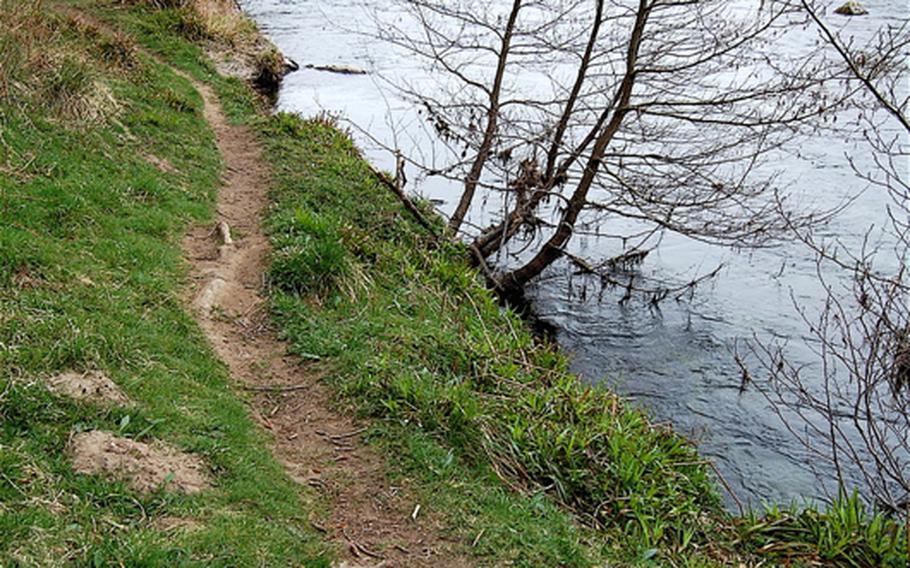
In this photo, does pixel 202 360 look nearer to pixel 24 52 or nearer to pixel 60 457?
pixel 60 457

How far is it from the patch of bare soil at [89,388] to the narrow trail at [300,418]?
3.42 ft

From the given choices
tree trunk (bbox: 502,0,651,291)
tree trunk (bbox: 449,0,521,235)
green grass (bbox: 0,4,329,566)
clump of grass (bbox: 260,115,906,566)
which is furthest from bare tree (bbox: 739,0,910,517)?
green grass (bbox: 0,4,329,566)

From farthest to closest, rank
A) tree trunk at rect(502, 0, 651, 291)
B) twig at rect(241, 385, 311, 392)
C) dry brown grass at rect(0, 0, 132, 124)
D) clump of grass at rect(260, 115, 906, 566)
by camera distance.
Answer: tree trunk at rect(502, 0, 651, 291) < dry brown grass at rect(0, 0, 132, 124) < twig at rect(241, 385, 311, 392) < clump of grass at rect(260, 115, 906, 566)

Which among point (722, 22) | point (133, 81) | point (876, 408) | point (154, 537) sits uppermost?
point (722, 22)

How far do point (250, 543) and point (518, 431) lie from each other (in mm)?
2416

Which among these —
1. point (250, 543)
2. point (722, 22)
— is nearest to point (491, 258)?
point (722, 22)

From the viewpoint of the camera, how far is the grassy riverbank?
152 inches

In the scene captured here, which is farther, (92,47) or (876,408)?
(92,47)

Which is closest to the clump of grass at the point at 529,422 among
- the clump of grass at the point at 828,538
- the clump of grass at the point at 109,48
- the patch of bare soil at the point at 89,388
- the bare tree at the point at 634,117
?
the clump of grass at the point at 828,538

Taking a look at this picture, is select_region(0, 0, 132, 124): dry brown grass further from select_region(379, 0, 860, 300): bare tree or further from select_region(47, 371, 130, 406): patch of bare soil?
select_region(47, 371, 130, 406): patch of bare soil

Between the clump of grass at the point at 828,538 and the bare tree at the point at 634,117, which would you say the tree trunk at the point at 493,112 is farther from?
the clump of grass at the point at 828,538

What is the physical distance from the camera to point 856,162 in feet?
43.3

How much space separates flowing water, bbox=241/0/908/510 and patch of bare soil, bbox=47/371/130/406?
5173 mm

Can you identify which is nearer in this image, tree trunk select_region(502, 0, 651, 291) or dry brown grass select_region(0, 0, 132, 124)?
dry brown grass select_region(0, 0, 132, 124)
